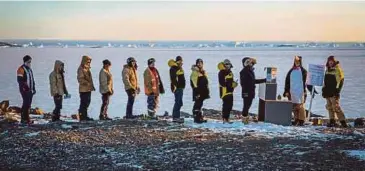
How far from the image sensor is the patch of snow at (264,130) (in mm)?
A: 12859

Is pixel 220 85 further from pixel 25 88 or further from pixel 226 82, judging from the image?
pixel 25 88

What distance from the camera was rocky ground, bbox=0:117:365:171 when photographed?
33.1ft

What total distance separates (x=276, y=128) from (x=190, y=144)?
117 inches

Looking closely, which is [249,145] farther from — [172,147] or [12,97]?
[12,97]

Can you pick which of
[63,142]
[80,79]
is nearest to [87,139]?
[63,142]

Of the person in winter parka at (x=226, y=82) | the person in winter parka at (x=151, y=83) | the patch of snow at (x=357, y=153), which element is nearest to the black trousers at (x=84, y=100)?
the person in winter parka at (x=151, y=83)

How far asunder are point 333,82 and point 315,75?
2.88 ft

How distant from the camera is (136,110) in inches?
983


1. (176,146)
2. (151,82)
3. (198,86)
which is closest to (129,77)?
(151,82)

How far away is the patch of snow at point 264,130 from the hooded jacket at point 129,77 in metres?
2.11

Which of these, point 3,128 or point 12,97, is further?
point 12,97

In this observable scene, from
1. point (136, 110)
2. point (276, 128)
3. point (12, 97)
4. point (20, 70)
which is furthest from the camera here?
point (12, 97)

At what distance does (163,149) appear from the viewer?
11.4 metres

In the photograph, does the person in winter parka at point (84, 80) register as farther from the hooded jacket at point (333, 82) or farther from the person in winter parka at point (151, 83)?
the hooded jacket at point (333, 82)
